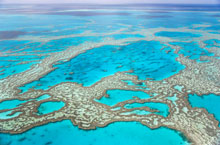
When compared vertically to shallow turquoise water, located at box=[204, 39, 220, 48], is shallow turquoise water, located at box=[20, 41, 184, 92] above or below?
below

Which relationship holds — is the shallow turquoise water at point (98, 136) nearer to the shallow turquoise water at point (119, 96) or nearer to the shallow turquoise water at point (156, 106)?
the shallow turquoise water at point (156, 106)

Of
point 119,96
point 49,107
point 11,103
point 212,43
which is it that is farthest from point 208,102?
point 212,43

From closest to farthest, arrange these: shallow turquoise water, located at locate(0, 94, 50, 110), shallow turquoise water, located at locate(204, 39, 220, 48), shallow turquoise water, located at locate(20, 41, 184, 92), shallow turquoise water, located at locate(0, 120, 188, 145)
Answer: shallow turquoise water, located at locate(0, 120, 188, 145) → shallow turquoise water, located at locate(0, 94, 50, 110) → shallow turquoise water, located at locate(20, 41, 184, 92) → shallow turquoise water, located at locate(204, 39, 220, 48)

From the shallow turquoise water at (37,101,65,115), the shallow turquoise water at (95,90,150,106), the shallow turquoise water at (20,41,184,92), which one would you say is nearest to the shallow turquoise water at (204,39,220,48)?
the shallow turquoise water at (20,41,184,92)

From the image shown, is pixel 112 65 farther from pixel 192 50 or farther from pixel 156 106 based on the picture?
pixel 192 50

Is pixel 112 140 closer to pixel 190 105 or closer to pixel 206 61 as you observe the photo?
pixel 190 105

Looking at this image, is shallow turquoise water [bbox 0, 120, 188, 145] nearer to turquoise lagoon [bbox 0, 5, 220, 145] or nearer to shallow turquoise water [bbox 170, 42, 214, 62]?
turquoise lagoon [bbox 0, 5, 220, 145]

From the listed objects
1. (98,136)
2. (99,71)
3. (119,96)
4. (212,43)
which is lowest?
(98,136)
